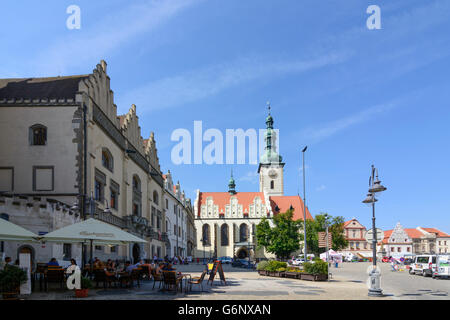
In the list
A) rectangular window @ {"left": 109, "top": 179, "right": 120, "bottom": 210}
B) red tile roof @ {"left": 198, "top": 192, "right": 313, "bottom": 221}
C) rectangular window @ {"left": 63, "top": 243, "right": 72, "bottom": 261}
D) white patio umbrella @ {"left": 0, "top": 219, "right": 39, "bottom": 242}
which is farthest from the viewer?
red tile roof @ {"left": 198, "top": 192, "right": 313, "bottom": 221}

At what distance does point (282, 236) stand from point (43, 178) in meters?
54.4

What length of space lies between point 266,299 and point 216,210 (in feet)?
279

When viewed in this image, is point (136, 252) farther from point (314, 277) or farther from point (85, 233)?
point (85, 233)

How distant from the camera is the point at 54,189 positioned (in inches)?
1112

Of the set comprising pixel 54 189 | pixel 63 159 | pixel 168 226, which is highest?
pixel 63 159

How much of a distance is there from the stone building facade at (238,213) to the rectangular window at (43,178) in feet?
216

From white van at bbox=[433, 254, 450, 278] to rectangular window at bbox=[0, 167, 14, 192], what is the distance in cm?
2902

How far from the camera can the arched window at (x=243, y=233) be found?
96.4 meters

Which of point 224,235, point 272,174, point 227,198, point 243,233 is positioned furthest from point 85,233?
point 272,174

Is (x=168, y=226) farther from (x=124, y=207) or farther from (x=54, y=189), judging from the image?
(x=54, y=189)

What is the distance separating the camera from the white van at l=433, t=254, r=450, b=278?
30125mm

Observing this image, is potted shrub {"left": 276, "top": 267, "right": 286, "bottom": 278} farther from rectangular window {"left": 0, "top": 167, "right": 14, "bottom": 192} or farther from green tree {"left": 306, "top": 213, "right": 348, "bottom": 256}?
green tree {"left": 306, "top": 213, "right": 348, "bottom": 256}

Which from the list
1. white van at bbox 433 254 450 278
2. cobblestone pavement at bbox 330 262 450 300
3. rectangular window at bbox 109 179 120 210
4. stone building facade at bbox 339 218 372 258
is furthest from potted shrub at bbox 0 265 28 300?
stone building facade at bbox 339 218 372 258
